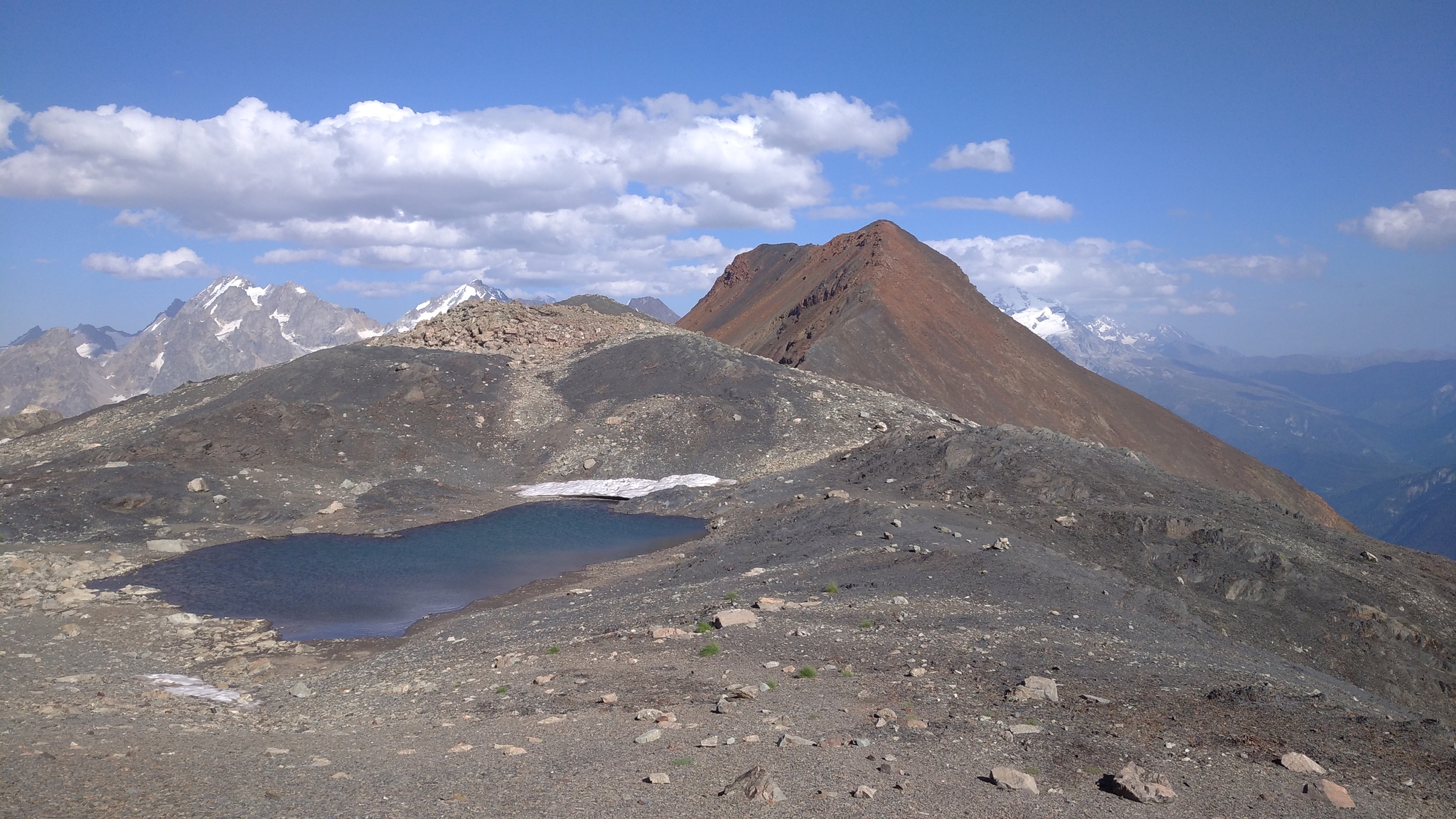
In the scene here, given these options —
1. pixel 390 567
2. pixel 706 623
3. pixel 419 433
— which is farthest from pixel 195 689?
pixel 419 433

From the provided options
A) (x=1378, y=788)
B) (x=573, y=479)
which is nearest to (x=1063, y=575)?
(x=1378, y=788)

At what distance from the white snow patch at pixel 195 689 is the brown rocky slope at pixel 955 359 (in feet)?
129

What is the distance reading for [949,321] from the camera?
216 feet

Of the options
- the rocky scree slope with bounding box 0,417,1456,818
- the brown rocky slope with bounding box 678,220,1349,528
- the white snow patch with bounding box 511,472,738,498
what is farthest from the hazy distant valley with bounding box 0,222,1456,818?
the brown rocky slope with bounding box 678,220,1349,528

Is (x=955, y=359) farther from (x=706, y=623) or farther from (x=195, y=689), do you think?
(x=195, y=689)

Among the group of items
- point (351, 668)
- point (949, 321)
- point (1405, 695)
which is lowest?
point (1405, 695)

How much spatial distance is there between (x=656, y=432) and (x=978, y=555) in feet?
68.5

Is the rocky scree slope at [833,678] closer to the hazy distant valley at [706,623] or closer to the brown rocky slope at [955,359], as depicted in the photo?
the hazy distant valley at [706,623]

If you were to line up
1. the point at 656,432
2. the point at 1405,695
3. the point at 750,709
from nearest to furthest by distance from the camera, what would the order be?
the point at 750,709
the point at 1405,695
the point at 656,432

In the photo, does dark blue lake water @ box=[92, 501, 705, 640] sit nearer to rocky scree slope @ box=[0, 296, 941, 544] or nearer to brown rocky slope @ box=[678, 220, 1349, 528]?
rocky scree slope @ box=[0, 296, 941, 544]

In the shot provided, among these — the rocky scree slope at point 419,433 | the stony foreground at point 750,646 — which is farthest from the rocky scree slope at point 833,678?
the rocky scree slope at point 419,433

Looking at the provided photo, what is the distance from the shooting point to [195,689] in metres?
14.4

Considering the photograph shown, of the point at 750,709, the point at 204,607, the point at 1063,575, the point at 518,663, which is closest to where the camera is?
the point at 750,709

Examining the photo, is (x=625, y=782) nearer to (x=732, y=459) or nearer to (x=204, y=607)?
(x=204, y=607)
